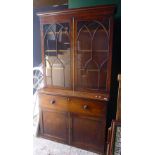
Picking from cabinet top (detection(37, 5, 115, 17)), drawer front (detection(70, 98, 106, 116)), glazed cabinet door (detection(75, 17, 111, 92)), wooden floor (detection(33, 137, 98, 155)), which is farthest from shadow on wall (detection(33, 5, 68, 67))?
wooden floor (detection(33, 137, 98, 155))

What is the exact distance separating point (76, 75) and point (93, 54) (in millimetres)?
233

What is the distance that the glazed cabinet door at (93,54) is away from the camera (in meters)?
1.34

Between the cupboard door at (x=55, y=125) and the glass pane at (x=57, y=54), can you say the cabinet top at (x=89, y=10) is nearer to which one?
the glass pane at (x=57, y=54)

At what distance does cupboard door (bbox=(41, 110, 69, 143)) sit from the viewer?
5.00ft

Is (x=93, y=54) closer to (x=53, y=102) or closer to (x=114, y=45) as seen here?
(x=114, y=45)

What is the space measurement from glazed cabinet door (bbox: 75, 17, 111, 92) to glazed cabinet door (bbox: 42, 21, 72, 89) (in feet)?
0.28

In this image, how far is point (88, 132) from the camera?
1451 mm

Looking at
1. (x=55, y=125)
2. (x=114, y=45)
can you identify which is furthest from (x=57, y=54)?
(x=55, y=125)

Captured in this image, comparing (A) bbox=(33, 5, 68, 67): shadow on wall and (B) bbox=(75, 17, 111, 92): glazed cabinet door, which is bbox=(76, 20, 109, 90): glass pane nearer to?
(B) bbox=(75, 17, 111, 92): glazed cabinet door
